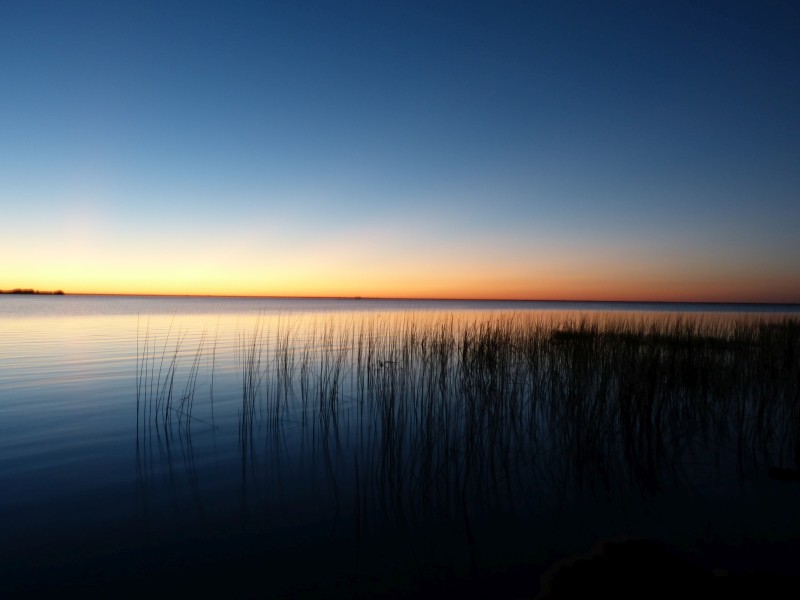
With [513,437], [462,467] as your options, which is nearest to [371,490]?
[462,467]

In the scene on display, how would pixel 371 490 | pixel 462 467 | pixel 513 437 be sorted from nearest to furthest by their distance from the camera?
pixel 371 490
pixel 462 467
pixel 513 437

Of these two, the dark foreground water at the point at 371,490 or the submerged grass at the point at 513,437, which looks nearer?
the dark foreground water at the point at 371,490

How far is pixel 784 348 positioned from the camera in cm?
834

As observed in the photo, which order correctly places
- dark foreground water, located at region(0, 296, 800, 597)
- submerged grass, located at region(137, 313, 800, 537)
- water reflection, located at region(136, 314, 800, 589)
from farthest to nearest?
1. submerged grass, located at region(137, 313, 800, 537)
2. water reflection, located at region(136, 314, 800, 589)
3. dark foreground water, located at region(0, 296, 800, 597)

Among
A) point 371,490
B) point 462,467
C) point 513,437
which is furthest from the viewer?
point 513,437

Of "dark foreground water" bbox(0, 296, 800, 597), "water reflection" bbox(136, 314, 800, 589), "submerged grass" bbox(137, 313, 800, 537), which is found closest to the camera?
"dark foreground water" bbox(0, 296, 800, 597)

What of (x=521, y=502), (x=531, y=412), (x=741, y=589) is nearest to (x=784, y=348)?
(x=531, y=412)

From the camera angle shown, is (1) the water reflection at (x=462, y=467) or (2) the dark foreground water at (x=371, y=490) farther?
(1) the water reflection at (x=462, y=467)

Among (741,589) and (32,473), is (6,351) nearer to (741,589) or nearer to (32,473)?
(32,473)

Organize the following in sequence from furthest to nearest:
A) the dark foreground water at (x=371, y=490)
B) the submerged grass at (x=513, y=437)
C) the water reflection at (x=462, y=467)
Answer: the submerged grass at (x=513, y=437), the water reflection at (x=462, y=467), the dark foreground water at (x=371, y=490)

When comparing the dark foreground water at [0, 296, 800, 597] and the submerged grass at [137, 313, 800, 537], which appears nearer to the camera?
the dark foreground water at [0, 296, 800, 597]

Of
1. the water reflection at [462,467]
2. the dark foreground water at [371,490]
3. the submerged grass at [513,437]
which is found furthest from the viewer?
the submerged grass at [513,437]

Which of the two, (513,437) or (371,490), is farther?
(513,437)

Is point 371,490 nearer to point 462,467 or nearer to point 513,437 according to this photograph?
Answer: point 462,467
